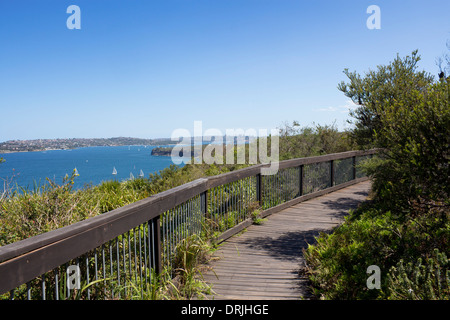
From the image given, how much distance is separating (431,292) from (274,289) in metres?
1.91

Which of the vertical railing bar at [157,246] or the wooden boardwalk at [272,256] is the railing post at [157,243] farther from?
the wooden boardwalk at [272,256]

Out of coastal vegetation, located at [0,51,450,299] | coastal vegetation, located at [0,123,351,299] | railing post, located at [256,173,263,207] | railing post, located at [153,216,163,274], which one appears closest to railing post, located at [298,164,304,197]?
railing post, located at [256,173,263,207]

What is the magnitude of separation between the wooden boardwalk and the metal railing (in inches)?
17.0

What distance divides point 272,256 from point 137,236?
2457 millimetres

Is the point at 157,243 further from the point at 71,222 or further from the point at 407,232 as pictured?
the point at 407,232

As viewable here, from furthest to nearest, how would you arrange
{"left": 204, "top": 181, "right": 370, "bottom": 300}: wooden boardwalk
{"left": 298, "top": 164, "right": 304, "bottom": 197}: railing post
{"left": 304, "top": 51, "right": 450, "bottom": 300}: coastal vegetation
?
{"left": 298, "top": 164, "right": 304, "bottom": 197}: railing post → {"left": 204, "top": 181, "right": 370, "bottom": 300}: wooden boardwalk → {"left": 304, "top": 51, "right": 450, "bottom": 300}: coastal vegetation

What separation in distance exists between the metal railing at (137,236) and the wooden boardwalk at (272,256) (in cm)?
43

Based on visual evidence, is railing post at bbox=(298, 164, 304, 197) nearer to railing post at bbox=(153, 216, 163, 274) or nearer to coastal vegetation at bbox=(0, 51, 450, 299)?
coastal vegetation at bbox=(0, 51, 450, 299)

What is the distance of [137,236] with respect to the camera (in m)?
5.97

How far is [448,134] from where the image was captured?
12.5 feet

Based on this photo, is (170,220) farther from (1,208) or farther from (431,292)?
(1,208)

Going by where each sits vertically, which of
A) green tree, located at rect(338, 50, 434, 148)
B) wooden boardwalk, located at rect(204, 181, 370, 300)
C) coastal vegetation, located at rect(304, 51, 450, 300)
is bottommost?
wooden boardwalk, located at rect(204, 181, 370, 300)

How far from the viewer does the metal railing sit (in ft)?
7.27
